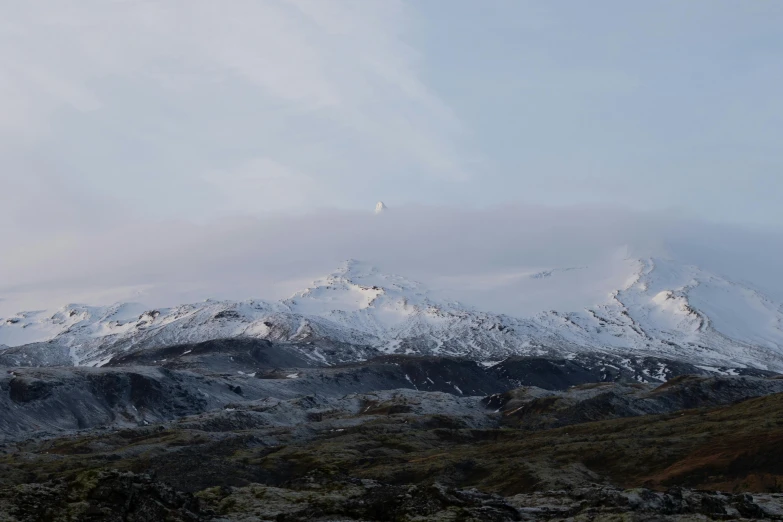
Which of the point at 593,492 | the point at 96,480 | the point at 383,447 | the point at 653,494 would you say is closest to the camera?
the point at 96,480

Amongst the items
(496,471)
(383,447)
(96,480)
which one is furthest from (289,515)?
(383,447)

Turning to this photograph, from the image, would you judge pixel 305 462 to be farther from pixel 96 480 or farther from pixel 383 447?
pixel 96 480

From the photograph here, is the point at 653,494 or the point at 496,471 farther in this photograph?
the point at 496,471

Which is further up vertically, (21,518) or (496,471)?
(21,518)

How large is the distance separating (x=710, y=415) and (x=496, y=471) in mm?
60502

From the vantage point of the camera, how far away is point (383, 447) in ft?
480

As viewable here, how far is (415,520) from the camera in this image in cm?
4119

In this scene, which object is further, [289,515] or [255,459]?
[255,459]

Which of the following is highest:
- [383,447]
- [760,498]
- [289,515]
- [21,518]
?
[21,518]

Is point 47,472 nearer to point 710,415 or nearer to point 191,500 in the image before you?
point 191,500

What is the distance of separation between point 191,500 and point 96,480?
5.00 m

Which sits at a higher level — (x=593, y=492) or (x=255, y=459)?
(x=593, y=492)

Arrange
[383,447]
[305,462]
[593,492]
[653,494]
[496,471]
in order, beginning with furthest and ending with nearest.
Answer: [383,447] < [305,462] < [496,471] < [593,492] < [653,494]

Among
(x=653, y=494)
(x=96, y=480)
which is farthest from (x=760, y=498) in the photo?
(x=96, y=480)
